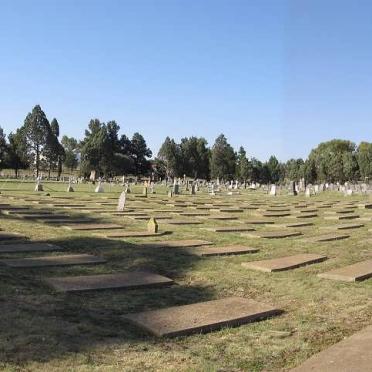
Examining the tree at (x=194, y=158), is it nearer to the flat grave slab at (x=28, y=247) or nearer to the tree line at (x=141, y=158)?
the tree line at (x=141, y=158)

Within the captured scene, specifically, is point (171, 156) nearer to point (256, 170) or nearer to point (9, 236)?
point (256, 170)

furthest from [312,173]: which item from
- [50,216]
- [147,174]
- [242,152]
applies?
[50,216]

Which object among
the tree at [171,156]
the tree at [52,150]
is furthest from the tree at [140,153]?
the tree at [52,150]

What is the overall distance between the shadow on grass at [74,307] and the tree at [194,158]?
100329 mm

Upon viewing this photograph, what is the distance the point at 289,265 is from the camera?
7336mm

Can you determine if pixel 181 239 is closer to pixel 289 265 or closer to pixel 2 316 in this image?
pixel 289 265

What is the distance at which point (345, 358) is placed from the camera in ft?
12.0

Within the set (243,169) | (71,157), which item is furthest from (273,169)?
Answer: (71,157)

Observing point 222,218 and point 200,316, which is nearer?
point 200,316

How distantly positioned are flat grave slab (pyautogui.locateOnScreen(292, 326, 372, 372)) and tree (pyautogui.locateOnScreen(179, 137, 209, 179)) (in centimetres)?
10300

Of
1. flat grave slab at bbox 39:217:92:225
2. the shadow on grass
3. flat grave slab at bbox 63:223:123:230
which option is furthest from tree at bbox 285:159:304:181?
the shadow on grass

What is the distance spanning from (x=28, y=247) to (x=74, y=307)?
3523mm

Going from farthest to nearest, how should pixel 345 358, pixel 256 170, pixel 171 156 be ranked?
pixel 256 170 < pixel 171 156 < pixel 345 358

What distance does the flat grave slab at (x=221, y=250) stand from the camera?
826 centimetres
